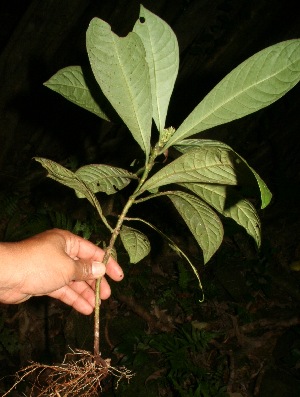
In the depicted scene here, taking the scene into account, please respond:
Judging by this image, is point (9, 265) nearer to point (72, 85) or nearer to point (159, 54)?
point (72, 85)

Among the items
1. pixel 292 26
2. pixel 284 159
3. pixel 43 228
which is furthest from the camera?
pixel 284 159

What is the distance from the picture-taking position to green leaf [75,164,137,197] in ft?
3.67

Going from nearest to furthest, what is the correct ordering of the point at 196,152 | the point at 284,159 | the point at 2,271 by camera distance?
1. the point at 196,152
2. the point at 2,271
3. the point at 284,159

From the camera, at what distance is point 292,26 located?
9.72 feet

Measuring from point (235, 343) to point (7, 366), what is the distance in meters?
2.24

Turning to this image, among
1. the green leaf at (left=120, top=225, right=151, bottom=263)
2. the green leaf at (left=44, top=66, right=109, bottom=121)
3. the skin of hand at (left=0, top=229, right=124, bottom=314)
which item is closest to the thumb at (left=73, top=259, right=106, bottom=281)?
the skin of hand at (left=0, top=229, right=124, bottom=314)

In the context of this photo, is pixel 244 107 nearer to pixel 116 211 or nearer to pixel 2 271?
pixel 2 271

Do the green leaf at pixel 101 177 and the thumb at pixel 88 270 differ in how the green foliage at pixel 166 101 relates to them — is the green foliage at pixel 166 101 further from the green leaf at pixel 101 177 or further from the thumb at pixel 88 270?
the thumb at pixel 88 270

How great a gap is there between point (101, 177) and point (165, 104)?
324 mm

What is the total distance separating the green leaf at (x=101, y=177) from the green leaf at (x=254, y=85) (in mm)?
322

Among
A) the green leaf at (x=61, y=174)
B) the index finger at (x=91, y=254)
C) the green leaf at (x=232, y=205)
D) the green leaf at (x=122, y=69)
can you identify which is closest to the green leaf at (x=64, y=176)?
the green leaf at (x=61, y=174)

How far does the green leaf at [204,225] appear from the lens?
1.17m

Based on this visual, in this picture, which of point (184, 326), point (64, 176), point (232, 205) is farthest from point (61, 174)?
point (184, 326)

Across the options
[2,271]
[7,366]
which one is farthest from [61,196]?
[2,271]
